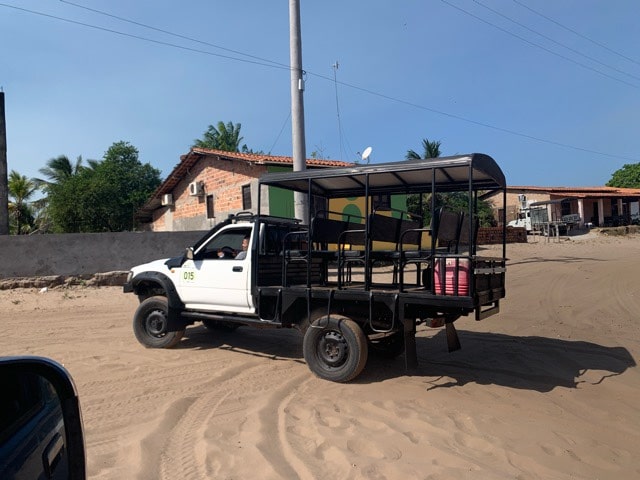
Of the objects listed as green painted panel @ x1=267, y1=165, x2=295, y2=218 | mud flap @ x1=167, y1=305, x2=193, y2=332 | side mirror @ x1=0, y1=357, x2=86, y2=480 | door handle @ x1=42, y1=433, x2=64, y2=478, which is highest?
green painted panel @ x1=267, y1=165, x2=295, y2=218

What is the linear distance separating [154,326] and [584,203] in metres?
35.0

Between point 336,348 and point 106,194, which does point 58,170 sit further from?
point 336,348

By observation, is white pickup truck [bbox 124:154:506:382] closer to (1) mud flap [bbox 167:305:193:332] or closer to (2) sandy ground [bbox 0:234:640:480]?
(1) mud flap [bbox 167:305:193:332]

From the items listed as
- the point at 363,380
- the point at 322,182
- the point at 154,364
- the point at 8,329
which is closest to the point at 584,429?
the point at 363,380

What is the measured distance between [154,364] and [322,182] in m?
3.42

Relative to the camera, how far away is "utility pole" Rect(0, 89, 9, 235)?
574 inches

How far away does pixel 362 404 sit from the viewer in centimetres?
482

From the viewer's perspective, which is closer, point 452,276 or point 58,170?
point 452,276

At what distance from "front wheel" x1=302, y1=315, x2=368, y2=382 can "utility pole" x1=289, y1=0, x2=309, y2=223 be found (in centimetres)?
619

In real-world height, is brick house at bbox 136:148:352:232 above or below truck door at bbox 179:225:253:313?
above

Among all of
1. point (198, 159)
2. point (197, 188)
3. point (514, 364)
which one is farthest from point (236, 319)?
point (198, 159)

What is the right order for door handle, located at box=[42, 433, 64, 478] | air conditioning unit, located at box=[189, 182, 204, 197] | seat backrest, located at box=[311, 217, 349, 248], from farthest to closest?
1. air conditioning unit, located at box=[189, 182, 204, 197]
2. seat backrest, located at box=[311, 217, 349, 248]
3. door handle, located at box=[42, 433, 64, 478]

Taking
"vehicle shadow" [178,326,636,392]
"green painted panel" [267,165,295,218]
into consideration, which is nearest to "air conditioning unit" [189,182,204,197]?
"green painted panel" [267,165,295,218]

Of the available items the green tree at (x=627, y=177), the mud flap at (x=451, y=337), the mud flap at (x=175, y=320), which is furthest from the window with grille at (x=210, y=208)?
the green tree at (x=627, y=177)
